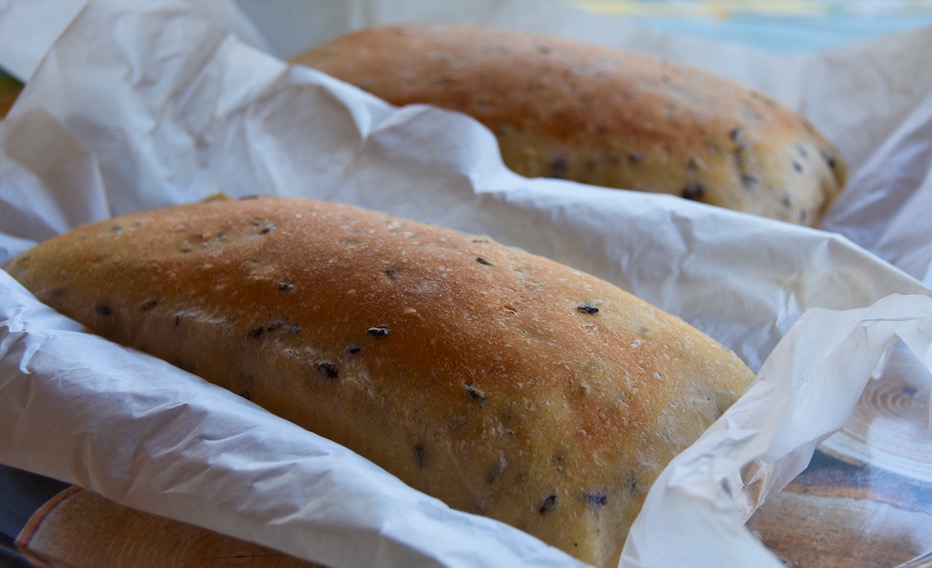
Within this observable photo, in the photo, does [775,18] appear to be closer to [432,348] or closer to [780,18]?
[780,18]

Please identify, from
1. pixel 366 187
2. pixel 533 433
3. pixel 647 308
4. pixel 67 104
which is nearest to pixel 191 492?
pixel 533 433

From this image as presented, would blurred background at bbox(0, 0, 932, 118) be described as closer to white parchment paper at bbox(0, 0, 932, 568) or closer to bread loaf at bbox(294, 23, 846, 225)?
white parchment paper at bbox(0, 0, 932, 568)

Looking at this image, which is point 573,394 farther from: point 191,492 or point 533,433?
point 191,492

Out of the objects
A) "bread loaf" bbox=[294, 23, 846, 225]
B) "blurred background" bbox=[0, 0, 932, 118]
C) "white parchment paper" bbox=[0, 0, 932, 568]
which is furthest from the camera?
"blurred background" bbox=[0, 0, 932, 118]

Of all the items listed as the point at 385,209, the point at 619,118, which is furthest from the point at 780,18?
the point at 385,209

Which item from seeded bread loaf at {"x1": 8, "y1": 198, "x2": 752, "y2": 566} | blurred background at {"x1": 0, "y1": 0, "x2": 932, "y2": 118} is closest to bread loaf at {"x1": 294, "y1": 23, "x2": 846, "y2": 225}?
seeded bread loaf at {"x1": 8, "y1": 198, "x2": 752, "y2": 566}

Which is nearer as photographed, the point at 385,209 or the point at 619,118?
the point at 385,209

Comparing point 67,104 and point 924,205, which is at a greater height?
point 67,104
